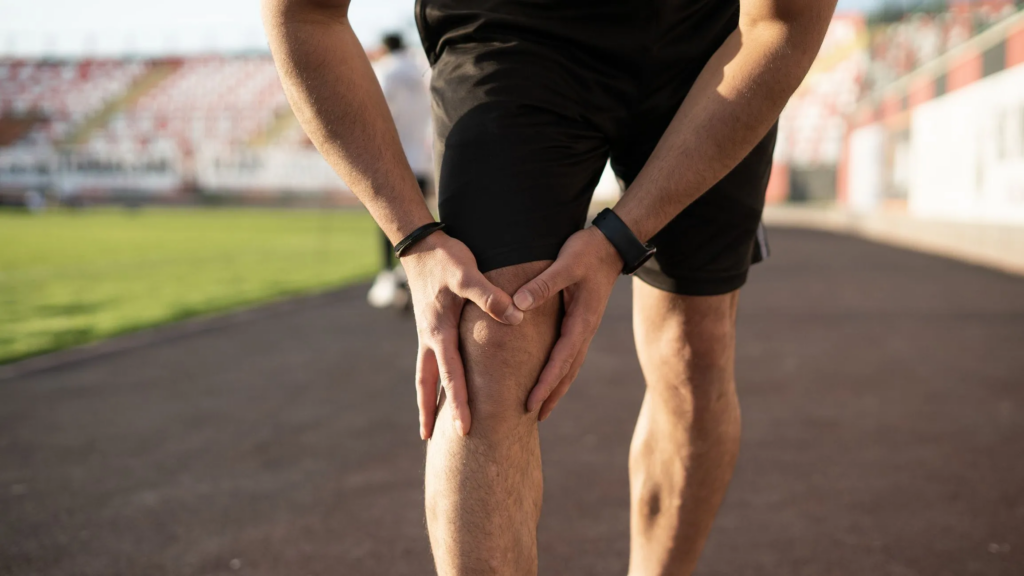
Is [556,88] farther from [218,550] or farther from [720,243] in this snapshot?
[218,550]

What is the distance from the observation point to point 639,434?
1604 mm

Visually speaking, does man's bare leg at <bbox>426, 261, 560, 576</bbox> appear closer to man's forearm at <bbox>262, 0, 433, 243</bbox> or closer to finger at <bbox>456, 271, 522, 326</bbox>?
finger at <bbox>456, 271, 522, 326</bbox>

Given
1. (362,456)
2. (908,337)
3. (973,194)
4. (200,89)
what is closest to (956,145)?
(973,194)

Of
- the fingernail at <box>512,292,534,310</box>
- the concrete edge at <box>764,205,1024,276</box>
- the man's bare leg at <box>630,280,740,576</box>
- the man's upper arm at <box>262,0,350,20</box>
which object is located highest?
the man's upper arm at <box>262,0,350,20</box>

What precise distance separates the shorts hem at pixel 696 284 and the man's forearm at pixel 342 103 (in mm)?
494

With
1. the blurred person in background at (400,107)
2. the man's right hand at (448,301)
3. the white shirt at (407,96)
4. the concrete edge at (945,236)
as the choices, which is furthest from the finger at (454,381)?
the concrete edge at (945,236)

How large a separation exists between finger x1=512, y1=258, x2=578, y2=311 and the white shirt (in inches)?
215

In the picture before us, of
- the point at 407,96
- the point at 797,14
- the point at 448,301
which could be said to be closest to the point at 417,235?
the point at 448,301

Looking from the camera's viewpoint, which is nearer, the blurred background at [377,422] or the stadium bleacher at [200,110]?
the blurred background at [377,422]

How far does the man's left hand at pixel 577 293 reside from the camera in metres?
1.01

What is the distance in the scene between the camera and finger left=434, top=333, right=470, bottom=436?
0.99 metres

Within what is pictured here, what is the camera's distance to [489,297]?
960 millimetres

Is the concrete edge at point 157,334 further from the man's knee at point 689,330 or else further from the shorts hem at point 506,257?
the shorts hem at point 506,257

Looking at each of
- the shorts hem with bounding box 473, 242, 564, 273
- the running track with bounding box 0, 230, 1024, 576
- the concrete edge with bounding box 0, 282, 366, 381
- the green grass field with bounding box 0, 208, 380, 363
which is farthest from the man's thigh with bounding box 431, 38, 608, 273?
the green grass field with bounding box 0, 208, 380, 363
